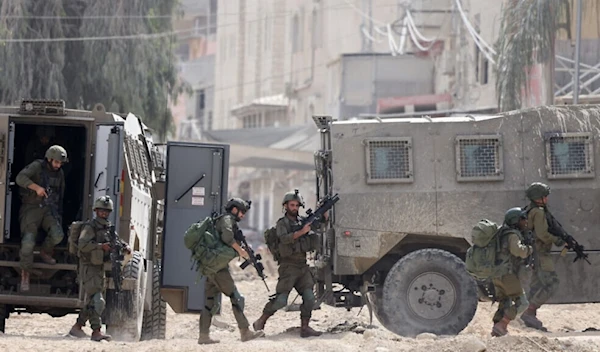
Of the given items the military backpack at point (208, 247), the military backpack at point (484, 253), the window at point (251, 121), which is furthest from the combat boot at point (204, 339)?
the window at point (251, 121)

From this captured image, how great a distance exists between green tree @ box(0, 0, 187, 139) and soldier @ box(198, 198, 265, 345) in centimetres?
1441

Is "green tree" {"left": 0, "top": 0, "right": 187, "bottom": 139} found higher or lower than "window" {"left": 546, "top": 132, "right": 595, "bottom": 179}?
higher

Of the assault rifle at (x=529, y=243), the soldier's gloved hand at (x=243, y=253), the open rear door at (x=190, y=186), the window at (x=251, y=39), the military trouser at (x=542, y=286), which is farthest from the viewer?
the window at (x=251, y=39)

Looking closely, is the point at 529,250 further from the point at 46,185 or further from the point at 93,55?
the point at 93,55

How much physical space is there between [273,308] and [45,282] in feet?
7.81

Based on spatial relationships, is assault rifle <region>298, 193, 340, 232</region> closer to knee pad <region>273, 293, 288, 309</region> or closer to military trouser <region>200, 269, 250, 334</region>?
knee pad <region>273, 293, 288, 309</region>

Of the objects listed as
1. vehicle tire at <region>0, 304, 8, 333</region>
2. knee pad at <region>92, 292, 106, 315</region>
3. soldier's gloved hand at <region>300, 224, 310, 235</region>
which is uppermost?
soldier's gloved hand at <region>300, 224, 310, 235</region>

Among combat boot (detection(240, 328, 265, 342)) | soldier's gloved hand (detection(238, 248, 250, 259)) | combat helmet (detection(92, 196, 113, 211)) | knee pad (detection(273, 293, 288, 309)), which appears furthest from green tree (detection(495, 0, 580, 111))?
combat helmet (detection(92, 196, 113, 211))

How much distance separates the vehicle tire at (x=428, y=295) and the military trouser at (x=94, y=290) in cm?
309

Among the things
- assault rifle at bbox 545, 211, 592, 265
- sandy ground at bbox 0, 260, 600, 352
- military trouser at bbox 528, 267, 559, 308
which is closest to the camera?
sandy ground at bbox 0, 260, 600, 352

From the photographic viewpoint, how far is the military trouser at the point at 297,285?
1427cm

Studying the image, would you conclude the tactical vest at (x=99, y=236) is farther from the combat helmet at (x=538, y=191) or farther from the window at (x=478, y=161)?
the combat helmet at (x=538, y=191)

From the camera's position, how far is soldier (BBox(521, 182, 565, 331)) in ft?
48.3

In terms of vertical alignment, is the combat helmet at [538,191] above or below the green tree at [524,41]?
below
